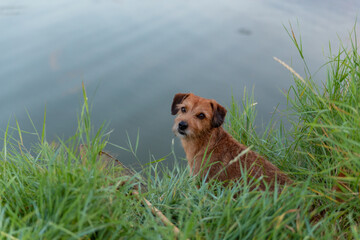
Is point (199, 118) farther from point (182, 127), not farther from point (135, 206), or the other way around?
point (135, 206)

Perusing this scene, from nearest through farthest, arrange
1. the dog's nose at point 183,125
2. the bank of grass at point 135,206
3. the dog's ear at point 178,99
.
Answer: the bank of grass at point 135,206 → the dog's nose at point 183,125 → the dog's ear at point 178,99

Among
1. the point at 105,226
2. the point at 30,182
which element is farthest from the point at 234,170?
the point at 30,182

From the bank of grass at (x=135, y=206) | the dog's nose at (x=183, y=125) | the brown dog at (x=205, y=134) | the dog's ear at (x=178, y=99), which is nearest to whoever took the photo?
the bank of grass at (x=135, y=206)

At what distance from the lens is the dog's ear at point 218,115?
405 centimetres

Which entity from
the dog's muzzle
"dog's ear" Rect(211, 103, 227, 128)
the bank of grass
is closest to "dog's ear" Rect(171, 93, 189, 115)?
the dog's muzzle

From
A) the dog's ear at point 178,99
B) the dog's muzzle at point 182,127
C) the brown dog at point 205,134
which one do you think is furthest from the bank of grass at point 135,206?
the dog's ear at point 178,99

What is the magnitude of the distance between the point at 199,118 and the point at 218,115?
0.23 metres

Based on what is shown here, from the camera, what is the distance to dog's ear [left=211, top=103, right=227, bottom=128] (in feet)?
13.3

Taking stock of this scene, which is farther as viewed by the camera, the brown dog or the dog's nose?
the dog's nose

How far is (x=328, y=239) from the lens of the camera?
2416 mm

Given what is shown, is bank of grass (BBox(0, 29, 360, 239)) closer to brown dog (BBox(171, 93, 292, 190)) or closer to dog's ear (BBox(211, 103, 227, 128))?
brown dog (BBox(171, 93, 292, 190))

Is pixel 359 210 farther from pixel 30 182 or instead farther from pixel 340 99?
pixel 30 182

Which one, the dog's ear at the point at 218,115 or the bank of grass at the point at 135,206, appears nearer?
the bank of grass at the point at 135,206

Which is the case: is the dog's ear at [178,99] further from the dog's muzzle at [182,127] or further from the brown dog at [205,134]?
the dog's muzzle at [182,127]
